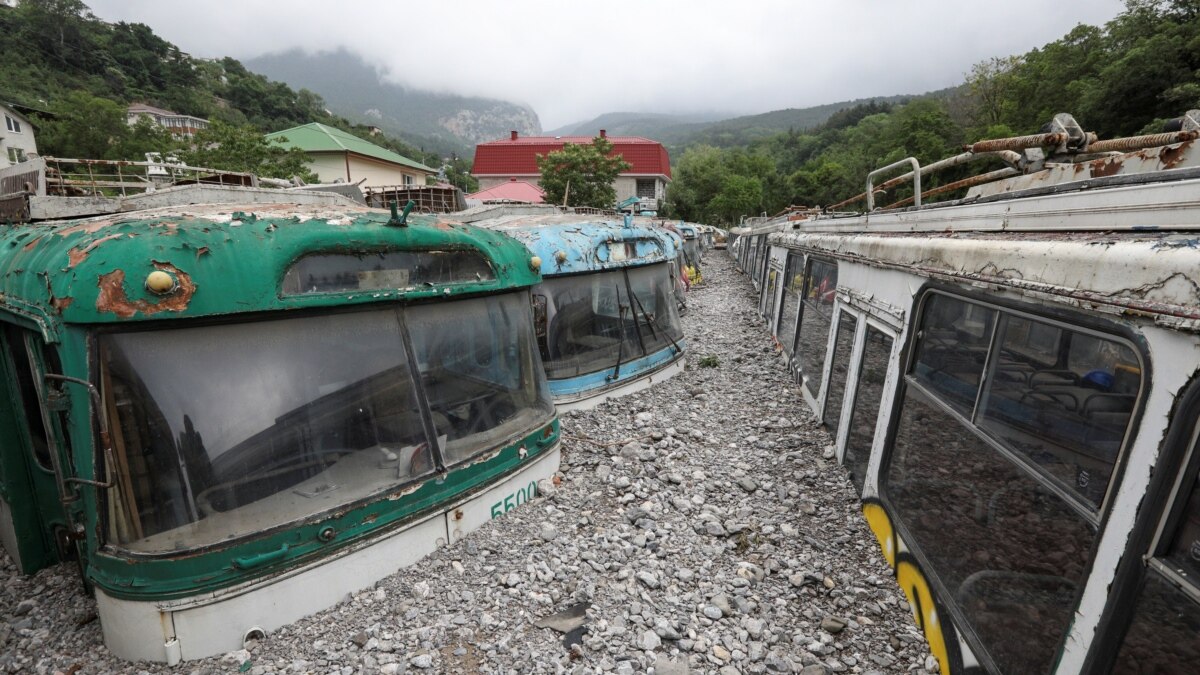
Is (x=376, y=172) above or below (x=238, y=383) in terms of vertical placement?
above

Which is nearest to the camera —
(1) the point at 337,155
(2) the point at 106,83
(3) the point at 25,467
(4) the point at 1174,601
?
(4) the point at 1174,601

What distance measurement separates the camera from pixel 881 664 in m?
3.20

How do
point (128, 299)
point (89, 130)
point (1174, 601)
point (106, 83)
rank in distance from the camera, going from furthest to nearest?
point (106, 83) < point (89, 130) < point (128, 299) < point (1174, 601)

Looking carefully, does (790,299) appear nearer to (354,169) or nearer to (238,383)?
(238,383)

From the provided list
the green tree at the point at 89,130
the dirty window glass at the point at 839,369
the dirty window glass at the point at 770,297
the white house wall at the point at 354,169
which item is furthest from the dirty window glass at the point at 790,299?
the green tree at the point at 89,130

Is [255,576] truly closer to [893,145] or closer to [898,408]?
[898,408]

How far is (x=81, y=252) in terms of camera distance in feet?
9.06

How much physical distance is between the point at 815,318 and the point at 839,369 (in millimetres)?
1911

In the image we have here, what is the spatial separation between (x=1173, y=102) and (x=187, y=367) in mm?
38030

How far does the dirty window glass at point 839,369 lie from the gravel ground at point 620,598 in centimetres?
71

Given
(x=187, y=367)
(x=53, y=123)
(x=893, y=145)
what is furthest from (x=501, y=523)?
(x=893, y=145)

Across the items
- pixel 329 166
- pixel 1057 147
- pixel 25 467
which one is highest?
pixel 329 166

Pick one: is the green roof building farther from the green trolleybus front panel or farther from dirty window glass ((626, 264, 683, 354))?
the green trolleybus front panel

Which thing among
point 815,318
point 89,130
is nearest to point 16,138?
point 89,130
